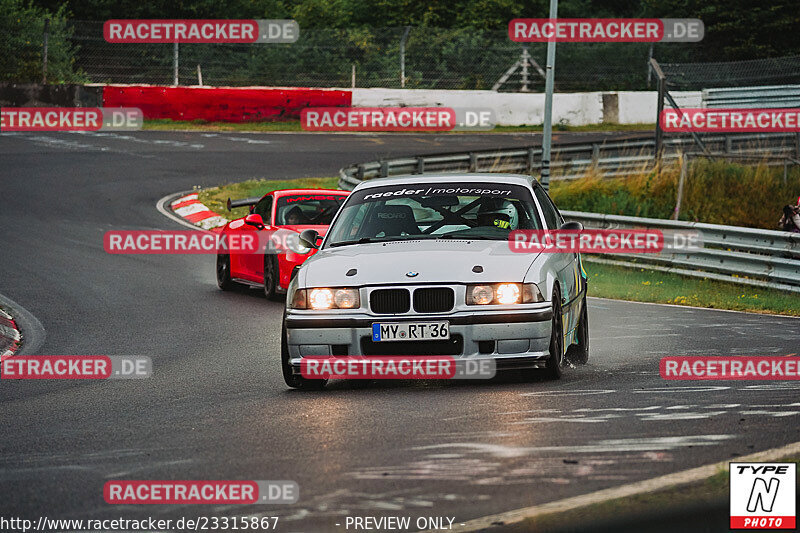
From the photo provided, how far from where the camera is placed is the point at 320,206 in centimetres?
1625

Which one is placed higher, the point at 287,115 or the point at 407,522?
the point at 287,115

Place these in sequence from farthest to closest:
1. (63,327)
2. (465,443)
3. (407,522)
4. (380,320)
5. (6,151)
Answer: (6,151), (63,327), (380,320), (465,443), (407,522)

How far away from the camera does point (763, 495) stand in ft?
17.6

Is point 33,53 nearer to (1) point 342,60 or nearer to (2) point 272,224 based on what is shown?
(1) point 342,60

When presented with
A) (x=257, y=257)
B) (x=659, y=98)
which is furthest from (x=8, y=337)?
(x=659, y=98)

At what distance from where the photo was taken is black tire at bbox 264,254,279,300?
1501cm

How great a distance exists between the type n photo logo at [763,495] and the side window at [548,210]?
415 cm

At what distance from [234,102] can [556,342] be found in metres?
31.1

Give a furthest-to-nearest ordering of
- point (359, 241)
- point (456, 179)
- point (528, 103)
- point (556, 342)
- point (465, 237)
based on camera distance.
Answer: point (528, 103)
point (456, 179)
point (359, 241)
point (465, 237)
point (556, 342)

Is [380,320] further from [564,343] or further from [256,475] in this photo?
[256,475]

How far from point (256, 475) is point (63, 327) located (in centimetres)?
741

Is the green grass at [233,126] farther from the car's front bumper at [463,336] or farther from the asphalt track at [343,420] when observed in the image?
the car's front bumper at [463,336]

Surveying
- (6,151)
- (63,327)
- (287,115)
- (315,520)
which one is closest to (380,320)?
Result: (315,520)

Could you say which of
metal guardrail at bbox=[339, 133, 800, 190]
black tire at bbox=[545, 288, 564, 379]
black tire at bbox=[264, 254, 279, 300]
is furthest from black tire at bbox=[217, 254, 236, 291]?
metal guardrail at bbox=[339, 133, 800, 190]
